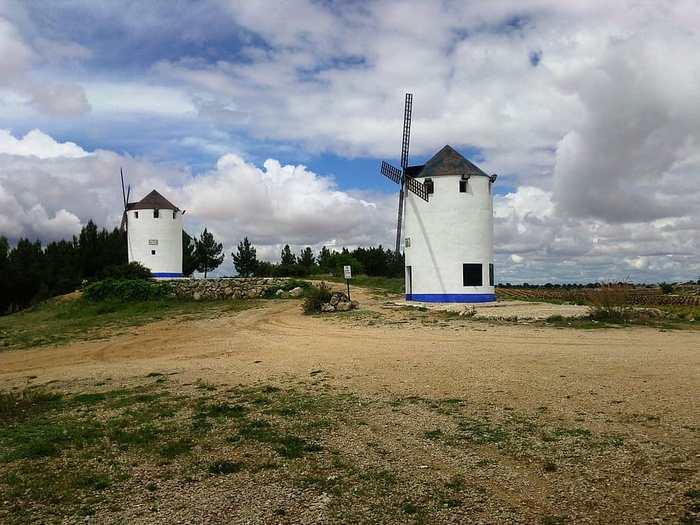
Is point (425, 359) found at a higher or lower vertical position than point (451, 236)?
lower

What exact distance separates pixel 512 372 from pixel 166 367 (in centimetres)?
768

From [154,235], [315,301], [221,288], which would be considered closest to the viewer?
[315,301]

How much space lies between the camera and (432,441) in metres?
6.80

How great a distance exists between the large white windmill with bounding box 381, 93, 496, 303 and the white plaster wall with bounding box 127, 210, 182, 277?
73.8 feet

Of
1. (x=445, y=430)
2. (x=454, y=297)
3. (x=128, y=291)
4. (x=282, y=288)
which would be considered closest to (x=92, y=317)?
(x=128, y=291)

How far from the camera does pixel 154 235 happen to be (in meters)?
43.1

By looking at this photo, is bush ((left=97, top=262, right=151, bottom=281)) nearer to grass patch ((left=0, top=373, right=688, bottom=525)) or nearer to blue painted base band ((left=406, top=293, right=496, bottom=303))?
blue painted base band ((left=406, top=293, right=496, bottom=303))

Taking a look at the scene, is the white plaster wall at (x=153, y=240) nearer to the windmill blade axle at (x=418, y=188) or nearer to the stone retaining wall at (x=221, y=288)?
the stone retaining wall at (x=221, y=288)

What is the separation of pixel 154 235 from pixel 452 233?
82.6 ft

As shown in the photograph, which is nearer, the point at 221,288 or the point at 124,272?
the point at 221,288

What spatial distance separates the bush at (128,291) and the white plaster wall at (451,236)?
1355cm

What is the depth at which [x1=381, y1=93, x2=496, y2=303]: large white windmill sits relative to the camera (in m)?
27.4

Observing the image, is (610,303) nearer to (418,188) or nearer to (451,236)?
(451,236)

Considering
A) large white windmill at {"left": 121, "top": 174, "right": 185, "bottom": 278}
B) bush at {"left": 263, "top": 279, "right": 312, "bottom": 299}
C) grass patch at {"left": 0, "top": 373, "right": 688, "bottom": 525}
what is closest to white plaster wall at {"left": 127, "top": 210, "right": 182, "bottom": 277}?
large white windmill at {"left": 121, "top": 174, "right": 185, "bottom": 278}
